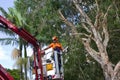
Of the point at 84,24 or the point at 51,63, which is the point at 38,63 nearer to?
the point at 51,63

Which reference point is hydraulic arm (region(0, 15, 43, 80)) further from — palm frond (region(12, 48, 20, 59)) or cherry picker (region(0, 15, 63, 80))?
palm frond (region(12, 48, 20, 59))

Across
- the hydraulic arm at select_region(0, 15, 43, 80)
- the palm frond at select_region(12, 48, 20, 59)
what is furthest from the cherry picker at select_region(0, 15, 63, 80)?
the palm frond at select_region(12, 48, 20, 59)

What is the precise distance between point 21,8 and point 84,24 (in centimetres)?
483

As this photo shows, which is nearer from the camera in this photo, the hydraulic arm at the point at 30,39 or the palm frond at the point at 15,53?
the hydraulic arm at the point at 30,39

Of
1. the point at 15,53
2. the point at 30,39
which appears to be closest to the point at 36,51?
the point at 30,39

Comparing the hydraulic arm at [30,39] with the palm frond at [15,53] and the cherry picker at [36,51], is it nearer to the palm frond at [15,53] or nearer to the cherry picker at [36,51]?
the cherry picker at [36,51]

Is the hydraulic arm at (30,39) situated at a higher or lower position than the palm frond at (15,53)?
lower

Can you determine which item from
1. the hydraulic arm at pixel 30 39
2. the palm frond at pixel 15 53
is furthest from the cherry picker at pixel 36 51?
the palm frond at pixel 15 53

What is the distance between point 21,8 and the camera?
26000 millimetres

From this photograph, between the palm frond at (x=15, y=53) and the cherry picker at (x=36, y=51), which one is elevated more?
the palm frond at (x=15, y=53)

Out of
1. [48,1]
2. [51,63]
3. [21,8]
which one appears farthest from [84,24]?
[51,63]

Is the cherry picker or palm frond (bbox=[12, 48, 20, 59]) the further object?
palm frond (bbox=[12, 48, 20, 59])

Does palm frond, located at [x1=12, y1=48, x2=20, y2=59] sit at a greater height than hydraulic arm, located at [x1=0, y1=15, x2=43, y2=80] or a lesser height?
greater

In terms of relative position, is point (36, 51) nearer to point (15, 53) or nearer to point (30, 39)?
point (30, 39)
